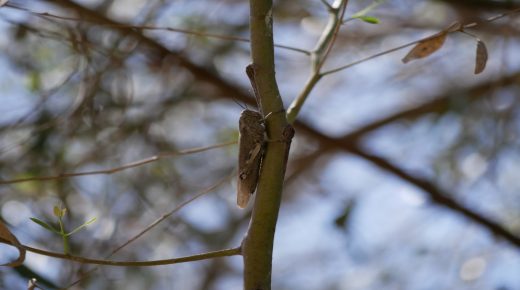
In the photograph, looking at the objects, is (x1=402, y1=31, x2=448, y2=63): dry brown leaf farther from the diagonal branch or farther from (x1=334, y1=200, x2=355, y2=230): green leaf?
the diagonal branch

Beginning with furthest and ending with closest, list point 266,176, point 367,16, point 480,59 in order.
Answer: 1. point 367,16
2. point 480,59
3. point 266,176

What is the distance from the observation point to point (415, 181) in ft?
7.32

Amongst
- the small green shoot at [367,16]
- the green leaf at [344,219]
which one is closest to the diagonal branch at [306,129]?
the green leaf at [344,219]

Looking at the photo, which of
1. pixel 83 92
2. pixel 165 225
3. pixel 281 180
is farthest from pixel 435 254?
pixel 281 180

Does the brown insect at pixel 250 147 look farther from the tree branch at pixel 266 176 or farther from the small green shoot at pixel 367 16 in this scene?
the small green shoot at pixel 367 16

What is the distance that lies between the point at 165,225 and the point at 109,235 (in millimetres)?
289

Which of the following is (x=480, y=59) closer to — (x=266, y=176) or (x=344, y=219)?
(x=266, y=176)

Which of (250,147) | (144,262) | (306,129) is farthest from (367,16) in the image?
(306,129)

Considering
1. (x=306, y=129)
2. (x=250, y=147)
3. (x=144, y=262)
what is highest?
(x=306, y=129)

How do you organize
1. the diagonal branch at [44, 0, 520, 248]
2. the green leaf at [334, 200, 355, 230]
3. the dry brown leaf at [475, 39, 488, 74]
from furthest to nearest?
the diagonal branch at [44, 0, 520, 248] < the green leaf at [334, 200, 355, 230] < the dry brown leaf at [475, 39, 488, 74]

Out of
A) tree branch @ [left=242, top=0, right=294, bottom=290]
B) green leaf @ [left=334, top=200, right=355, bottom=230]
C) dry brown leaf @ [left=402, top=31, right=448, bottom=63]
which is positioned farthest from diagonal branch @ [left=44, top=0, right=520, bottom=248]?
tree branch @ [left=242, top=0, right=294, bottom=290]

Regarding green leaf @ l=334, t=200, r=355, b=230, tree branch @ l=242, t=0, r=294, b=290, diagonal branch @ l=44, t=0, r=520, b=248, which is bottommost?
tree branch @ l=242, t=0, r=294, b=290

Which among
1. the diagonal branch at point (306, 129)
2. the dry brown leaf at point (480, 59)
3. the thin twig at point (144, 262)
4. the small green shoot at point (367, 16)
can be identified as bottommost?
the thin twig at point (144, 262)

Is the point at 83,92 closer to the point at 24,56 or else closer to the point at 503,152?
the point at 24,56
